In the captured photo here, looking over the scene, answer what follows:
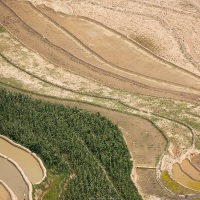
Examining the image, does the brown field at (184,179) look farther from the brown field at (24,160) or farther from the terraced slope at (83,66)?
the terraced slope at (83,66)

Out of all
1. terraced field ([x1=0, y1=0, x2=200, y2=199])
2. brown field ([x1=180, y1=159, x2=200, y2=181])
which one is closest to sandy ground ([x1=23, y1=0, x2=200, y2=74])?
terraced field ([x1=0, y1=0, x2=200, y2=199])

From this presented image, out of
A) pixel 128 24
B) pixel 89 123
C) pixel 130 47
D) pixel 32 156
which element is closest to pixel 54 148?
pixel 32 156

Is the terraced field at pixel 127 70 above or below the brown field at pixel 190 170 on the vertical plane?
above

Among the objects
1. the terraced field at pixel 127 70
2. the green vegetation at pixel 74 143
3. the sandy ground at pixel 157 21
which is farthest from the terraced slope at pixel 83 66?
the green vegetation at pixel 74 143

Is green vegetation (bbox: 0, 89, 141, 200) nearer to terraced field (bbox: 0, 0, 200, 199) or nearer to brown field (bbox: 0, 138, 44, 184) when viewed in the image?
brown field (bbox: 0, 138, 44, 184)

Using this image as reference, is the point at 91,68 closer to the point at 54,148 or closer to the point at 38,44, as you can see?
the point at 38,44

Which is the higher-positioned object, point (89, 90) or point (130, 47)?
point (130, 47)

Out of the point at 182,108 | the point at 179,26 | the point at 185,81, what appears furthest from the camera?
the point at 179,26
